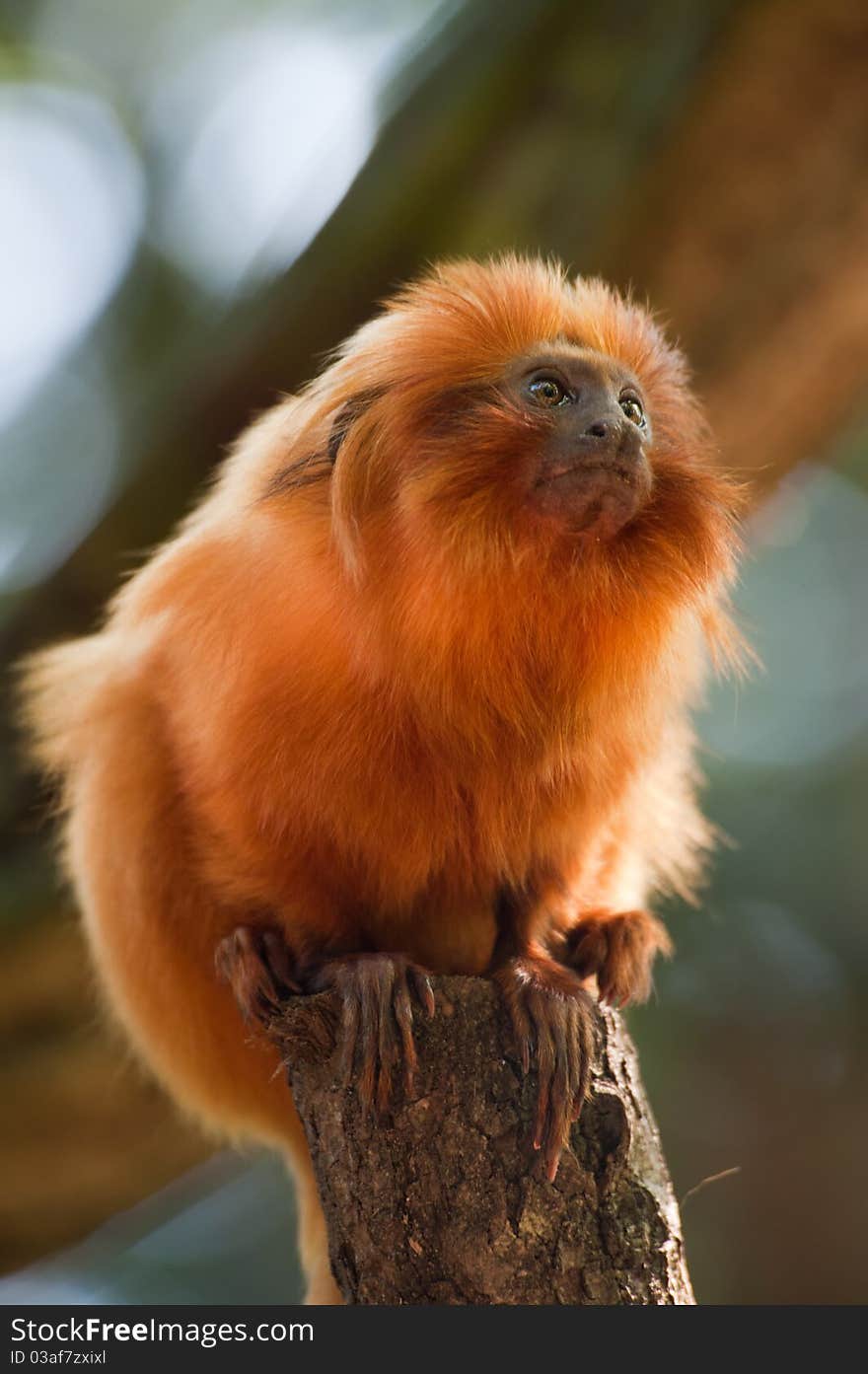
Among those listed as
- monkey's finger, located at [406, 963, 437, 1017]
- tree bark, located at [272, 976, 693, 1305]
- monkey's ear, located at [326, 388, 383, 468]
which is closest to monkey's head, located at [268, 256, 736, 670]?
monkey's ear, located at [326, 388, 383, 468]

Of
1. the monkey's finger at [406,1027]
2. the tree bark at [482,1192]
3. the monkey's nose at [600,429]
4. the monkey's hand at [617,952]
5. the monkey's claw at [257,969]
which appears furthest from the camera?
the monkey's hand at [617,952]

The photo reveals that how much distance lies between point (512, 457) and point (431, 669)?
356 millimetres

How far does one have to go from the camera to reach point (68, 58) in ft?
17.5

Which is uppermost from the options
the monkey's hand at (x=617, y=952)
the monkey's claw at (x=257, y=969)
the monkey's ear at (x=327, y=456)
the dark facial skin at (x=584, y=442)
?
the dark facial skin at (x=584, y=442)

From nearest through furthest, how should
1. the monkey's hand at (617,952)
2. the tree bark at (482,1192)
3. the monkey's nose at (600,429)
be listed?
1. the tree bark at (482,1192)
2. the monkey's nose at (600,429)
3. the monkey's hand at (617,952)

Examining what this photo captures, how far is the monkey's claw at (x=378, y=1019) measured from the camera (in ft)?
6.73

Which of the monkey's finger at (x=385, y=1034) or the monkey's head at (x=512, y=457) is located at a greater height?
the monkey's head at (x=512, y=457)

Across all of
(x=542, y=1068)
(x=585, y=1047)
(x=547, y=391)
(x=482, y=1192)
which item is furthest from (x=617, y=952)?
(x=547, y=391)

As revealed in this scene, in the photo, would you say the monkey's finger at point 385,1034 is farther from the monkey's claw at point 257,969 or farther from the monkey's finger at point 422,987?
the monkey's claw at point 257,969

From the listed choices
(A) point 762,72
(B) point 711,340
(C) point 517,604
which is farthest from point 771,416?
(C) point 517,604

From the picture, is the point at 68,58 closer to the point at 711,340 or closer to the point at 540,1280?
the point at 711,340

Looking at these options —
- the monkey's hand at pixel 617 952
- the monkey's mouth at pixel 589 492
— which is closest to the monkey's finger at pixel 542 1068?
the monkey's hand at pixel 617 952

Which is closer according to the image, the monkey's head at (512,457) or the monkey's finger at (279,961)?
the monkey's head at (512,457)

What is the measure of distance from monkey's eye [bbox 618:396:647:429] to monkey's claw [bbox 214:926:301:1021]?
43.0 inches
